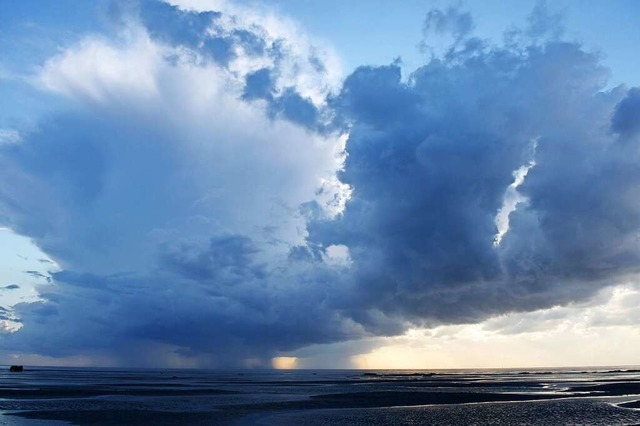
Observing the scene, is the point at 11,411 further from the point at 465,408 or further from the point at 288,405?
the point at 465,408

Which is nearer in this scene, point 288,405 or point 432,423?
point 432,423

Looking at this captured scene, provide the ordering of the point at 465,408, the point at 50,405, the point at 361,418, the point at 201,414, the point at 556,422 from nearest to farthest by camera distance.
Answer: the point at 556,422
the point at 361,418
the point at 201,414
the point at 465,408
the point at 50,405

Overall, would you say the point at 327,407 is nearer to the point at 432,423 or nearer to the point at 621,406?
the point at 432,423

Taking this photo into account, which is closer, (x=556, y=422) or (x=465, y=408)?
(x=556, y=422)

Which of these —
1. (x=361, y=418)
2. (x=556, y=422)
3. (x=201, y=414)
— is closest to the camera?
(x=556, y=422)

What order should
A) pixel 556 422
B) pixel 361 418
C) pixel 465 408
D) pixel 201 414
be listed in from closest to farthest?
1. pixel 556 422
2. pixel 361 418
3. pixel 201 414
4. pixel 465 408

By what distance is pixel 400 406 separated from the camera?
57.4 m

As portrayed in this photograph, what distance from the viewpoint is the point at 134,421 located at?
141 ft

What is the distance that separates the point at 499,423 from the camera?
4153 cm

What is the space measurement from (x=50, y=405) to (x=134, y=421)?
2236 cm

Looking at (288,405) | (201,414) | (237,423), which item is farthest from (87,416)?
(288,405)

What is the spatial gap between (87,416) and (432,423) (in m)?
31.0

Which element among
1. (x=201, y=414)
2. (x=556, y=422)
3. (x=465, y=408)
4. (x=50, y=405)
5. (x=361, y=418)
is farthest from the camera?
(x=50, y=405)

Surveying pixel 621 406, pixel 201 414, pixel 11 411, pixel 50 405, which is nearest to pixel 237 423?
pixel 201 414
